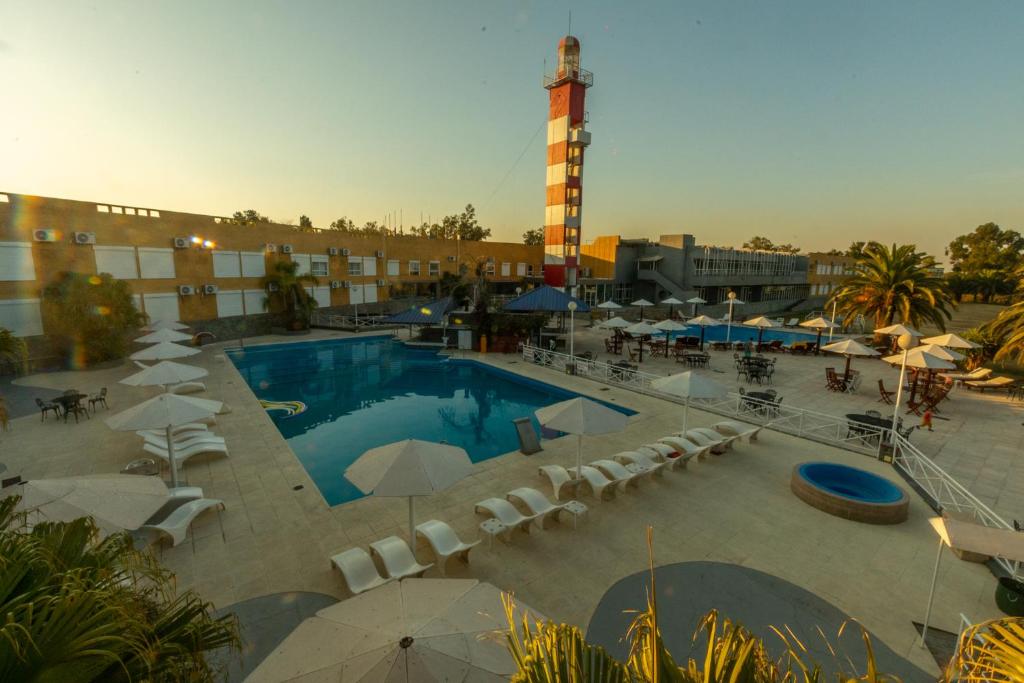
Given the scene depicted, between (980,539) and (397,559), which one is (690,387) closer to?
(980,539)

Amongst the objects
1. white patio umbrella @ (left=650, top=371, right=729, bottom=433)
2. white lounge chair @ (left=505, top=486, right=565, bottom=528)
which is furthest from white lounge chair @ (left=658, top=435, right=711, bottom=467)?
white lounge chair @ (left=505, top=486, right=565, bottom=528)

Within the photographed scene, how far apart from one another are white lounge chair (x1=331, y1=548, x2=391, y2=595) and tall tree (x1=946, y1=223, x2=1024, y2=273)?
70.8 m

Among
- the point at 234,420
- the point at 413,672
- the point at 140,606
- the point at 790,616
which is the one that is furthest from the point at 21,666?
the point at 234,420

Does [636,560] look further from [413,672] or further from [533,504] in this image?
[413,672]

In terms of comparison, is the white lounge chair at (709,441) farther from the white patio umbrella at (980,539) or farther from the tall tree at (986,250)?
the tall tree at (986,250)

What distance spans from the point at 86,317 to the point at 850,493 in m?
29.0

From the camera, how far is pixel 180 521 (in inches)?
285

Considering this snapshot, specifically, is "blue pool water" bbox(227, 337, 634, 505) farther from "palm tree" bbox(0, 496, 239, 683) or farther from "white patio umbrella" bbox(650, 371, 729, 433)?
"palm tree" bbox(0, 496, 239, 683)

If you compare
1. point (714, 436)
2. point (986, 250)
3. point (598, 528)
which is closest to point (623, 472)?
point (598, 528)

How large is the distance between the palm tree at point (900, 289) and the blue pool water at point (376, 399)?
54.3 feet

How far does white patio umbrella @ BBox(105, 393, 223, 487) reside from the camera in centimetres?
798

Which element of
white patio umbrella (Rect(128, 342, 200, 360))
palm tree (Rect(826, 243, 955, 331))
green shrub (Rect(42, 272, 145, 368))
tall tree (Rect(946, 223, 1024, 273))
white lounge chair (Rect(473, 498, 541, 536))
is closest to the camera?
white lounge chair (Rect(473, 498, 541, 536))

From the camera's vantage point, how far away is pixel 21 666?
184 cm

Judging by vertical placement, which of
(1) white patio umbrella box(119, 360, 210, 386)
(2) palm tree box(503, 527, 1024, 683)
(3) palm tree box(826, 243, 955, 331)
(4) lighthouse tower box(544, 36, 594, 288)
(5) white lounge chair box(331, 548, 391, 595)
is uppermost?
(4) lighthouse tower box(544, 36, 594, 288)
